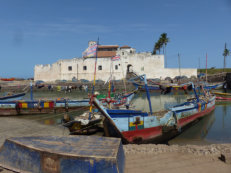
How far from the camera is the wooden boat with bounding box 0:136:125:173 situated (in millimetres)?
4332

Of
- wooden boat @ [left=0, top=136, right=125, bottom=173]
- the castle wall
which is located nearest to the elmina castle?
the castle wall

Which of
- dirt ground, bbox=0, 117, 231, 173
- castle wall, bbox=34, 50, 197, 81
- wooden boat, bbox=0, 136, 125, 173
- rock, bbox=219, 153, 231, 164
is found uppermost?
castle wall, bbox=34, 50, 197, 81

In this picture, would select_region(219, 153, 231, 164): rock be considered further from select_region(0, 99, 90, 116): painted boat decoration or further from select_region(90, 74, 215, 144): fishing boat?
select_region(0, 99, 90, 116): painted boat decoration

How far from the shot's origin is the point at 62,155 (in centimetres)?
446

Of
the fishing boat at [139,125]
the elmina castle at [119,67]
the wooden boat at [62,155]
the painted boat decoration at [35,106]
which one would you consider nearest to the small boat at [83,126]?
the fishing boat at [139,125]

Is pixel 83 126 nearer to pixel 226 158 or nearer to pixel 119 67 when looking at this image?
pixel 226 158

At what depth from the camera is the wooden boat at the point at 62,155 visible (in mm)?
4332

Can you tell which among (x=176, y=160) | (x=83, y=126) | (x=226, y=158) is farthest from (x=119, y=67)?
(x=226, y=158)

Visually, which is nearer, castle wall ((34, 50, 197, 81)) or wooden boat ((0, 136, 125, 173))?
wooden boat ((0, 136, 125, 173))

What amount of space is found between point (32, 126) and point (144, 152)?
30.0 ft

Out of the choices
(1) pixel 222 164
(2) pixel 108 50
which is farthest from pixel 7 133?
(2) pixel 108 50

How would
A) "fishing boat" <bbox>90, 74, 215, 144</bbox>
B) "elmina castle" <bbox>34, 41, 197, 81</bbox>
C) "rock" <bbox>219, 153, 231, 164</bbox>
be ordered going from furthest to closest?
"elmina castle" <bbox>34, 41, 197, 81</bbox>, "fishing boat" <bbox>90, 74, 215, 144</bbox>, "rock" <bbox>219, 153, 231, 164</bbox>

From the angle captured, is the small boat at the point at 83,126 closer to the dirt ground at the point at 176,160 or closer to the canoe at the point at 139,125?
the canoe at the point at 139,125

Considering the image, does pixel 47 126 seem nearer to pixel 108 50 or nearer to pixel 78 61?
pixel 78 61
